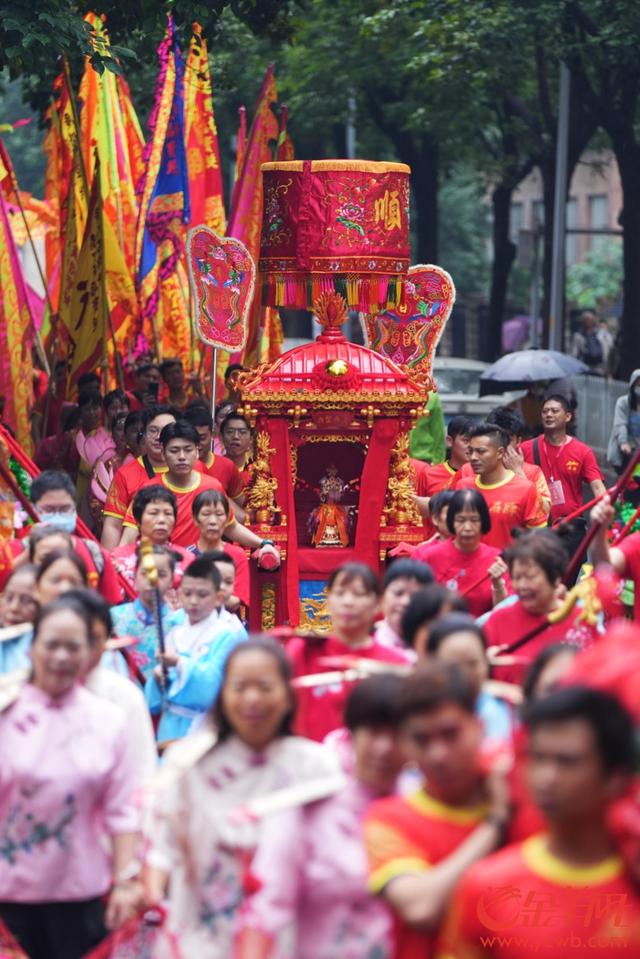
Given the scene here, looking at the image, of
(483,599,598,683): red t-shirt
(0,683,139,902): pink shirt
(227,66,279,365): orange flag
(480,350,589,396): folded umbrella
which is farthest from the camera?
(480,350,589,396): folded umbrella

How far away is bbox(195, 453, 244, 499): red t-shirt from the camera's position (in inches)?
461

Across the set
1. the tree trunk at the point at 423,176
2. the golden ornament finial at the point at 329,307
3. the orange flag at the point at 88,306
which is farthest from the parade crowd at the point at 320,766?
the tree trunk at the point at 423,176

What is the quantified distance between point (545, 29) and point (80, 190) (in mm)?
5107

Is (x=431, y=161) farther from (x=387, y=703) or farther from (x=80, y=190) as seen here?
(x=387, y=703)

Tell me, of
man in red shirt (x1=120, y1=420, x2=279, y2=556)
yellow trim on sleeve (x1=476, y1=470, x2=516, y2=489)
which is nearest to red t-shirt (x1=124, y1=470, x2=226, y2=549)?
man in red shirt (x1=120, y1=420, x2=279, y2=556)

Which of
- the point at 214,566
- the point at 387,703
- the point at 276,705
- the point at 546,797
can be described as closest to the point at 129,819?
the point at 276,705

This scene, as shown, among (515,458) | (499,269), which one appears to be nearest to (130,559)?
(515,458)

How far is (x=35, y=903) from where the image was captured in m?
5.38

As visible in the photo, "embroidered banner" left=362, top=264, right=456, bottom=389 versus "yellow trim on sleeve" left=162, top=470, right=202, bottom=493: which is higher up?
"embroidered banner" left=362, top=264, right=456, bottom=389

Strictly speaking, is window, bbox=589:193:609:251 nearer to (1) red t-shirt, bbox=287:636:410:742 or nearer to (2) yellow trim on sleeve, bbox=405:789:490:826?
(1) red t-shirt, bbox=287:636:410:742

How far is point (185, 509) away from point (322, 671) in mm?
3953

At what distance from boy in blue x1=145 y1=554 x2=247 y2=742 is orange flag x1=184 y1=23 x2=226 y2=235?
10.9 meters

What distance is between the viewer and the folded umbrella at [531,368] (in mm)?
17062

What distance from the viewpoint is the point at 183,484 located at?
10.3 metres
